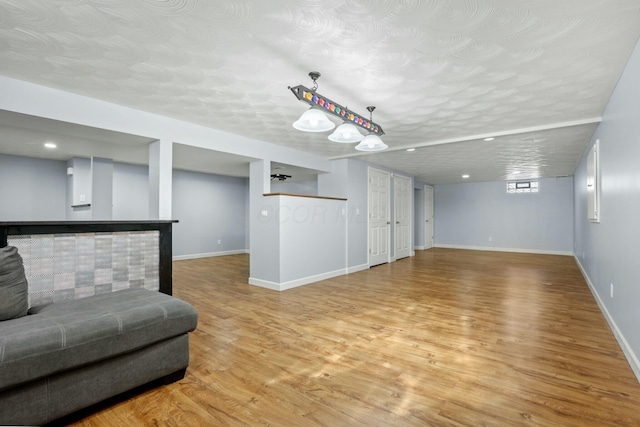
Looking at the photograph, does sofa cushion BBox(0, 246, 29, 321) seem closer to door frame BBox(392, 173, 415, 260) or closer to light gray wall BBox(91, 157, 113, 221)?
light gray wall BBox(91, 157, 113, 221)

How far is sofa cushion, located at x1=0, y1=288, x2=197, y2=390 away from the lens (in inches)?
57.2

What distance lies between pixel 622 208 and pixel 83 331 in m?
3.80

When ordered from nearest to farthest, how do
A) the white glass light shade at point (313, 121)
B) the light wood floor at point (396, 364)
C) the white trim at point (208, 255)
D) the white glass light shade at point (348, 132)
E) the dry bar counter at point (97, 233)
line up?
1. the light wood floor at point (396, 364)
2. the dry bar counter at point (97, 233)
3. the white glass light shade at point (313, 121)
4. the white glass light shade at point (348, 132)
5. the white trim at point (208, 255)

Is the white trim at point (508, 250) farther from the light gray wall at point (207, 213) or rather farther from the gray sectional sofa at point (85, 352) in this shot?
the gray sectional sofa at point (85, 352)

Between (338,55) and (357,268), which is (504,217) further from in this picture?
(338,55)

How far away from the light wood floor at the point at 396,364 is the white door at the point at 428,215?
573 cm

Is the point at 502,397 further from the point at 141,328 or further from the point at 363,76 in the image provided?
the point at 363,76

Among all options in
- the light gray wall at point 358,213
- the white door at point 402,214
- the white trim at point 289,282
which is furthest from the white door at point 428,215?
the white trim at point 289,282

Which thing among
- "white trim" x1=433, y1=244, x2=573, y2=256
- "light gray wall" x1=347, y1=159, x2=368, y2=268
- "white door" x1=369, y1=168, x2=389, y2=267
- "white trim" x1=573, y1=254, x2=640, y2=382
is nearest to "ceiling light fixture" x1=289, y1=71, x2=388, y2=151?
"white trim" x1=573, y1=254, x2=640, y2=382

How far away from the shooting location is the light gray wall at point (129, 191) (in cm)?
660

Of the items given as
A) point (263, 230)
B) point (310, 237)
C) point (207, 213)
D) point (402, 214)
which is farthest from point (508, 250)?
point (207, 213)

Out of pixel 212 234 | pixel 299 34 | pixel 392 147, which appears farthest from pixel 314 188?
pixel 299 34

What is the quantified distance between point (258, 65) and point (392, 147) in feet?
10.5

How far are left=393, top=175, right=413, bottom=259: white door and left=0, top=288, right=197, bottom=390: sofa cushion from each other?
6.31 m
